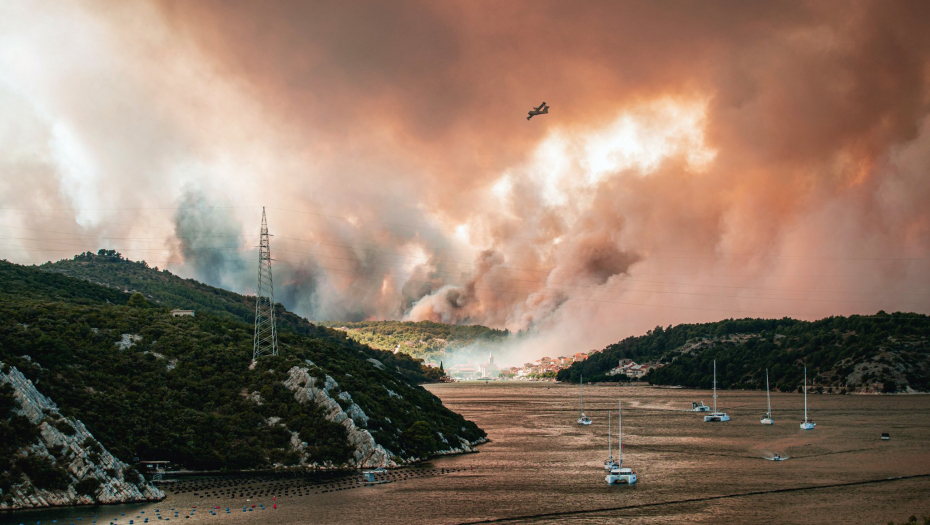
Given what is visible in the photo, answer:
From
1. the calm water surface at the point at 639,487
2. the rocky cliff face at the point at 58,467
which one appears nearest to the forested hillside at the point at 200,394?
the rocky cliff face at the point at 58,467

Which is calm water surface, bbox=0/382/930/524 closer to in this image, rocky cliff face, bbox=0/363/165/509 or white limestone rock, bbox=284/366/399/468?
rocky cliff face, bbox=0/363/165/509

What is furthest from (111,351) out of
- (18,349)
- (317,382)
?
(317,382)

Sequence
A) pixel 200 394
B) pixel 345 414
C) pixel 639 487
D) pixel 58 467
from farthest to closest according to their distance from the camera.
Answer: pixel 200 394, pixel 345 414, pixel 639 487, pixel 58 467

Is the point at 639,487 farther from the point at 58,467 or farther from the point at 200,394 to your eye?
the point at 58,467

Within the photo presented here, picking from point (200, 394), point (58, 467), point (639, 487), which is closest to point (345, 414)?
point (200, 394)

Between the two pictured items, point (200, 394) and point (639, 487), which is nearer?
point (639, 487)

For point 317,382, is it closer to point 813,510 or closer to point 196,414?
point 196,414

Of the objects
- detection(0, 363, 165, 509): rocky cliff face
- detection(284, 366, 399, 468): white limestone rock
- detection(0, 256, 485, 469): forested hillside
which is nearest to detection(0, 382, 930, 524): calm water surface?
detection(0, 363, 165, 509): rocky cliff face
